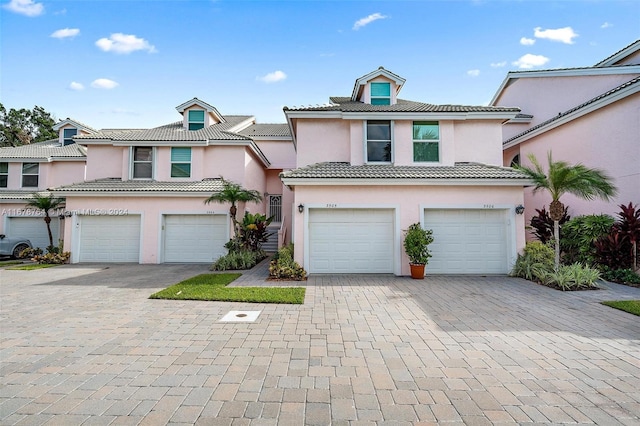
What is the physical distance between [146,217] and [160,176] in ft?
8.16

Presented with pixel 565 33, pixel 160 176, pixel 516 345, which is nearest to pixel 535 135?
pixel 565 33

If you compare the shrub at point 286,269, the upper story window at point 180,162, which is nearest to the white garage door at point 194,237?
the upper story window at point 180,162

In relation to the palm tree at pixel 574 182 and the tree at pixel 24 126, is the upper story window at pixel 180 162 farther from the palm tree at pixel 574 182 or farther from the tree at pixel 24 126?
the tree at pixel 24 126

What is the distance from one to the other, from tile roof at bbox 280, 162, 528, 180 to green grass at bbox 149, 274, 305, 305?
389 cm

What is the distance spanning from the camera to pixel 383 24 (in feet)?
33.0

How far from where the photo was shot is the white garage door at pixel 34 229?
1619cm

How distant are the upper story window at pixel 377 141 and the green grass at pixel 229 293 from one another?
642 centimetres

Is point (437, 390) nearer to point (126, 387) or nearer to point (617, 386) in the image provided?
point (617, 386)

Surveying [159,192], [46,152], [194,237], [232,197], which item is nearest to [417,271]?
[232,197]

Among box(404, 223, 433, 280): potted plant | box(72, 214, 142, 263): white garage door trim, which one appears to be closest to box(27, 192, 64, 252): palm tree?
box(72, 214, 142, 263): white garage door trim

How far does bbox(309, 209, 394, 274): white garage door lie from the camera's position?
395 inches

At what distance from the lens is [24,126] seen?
115 feet

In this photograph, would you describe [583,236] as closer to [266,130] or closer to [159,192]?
[159,192]

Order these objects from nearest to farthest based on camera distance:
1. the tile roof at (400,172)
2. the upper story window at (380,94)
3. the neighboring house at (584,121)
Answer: the neighboring house at (584,121)
the tile roof at (400,172)
the upper story window at (380,94)
